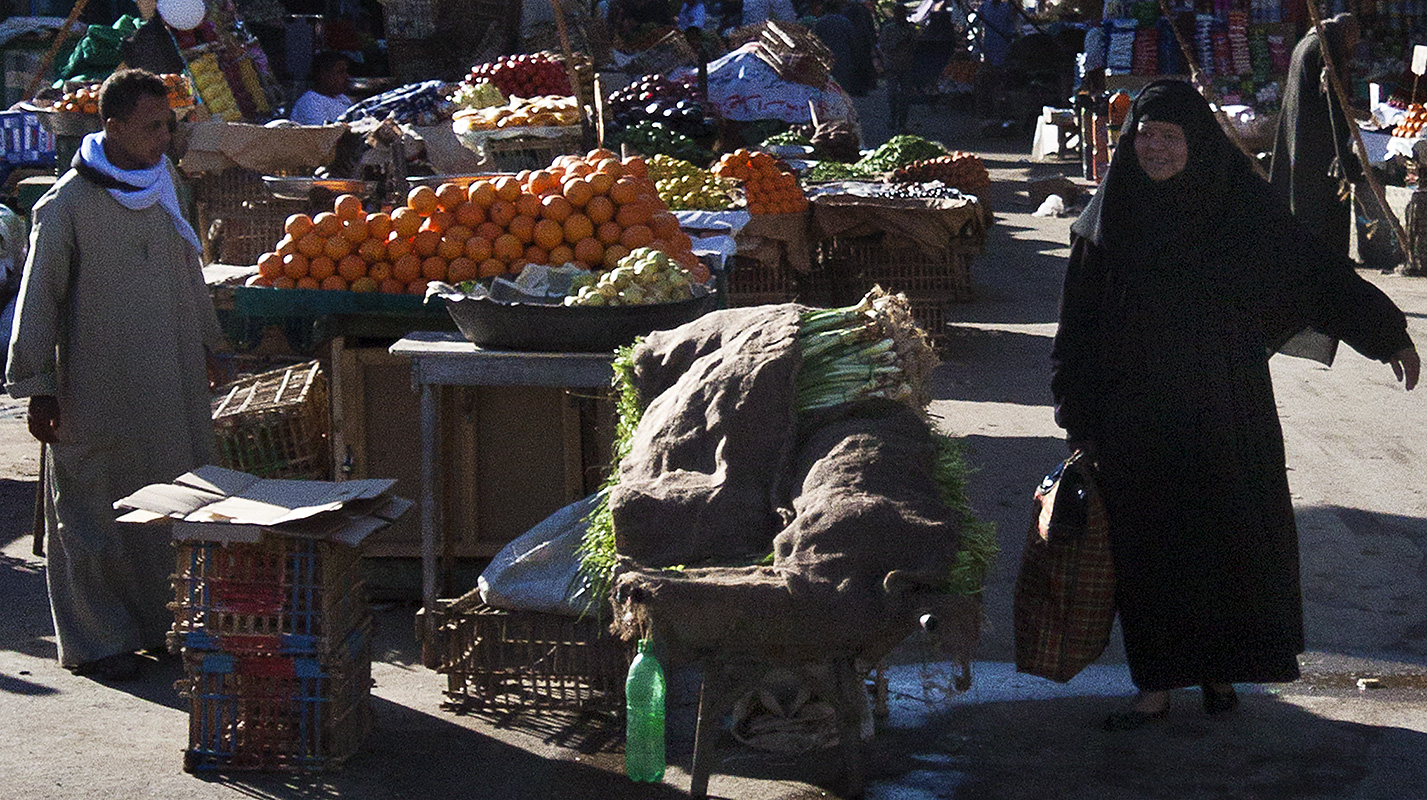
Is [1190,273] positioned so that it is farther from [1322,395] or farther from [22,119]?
[22,119]

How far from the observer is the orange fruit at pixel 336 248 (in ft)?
17.4

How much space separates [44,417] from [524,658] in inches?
63.9

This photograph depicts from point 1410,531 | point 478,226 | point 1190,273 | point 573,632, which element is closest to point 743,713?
point 573,632

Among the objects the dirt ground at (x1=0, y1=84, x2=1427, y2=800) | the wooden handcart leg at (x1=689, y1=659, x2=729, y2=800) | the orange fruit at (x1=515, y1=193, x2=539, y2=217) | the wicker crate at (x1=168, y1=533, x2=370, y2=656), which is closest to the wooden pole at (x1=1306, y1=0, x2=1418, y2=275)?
the dirt ground at (x1=0, y1=84, x2=1427, y2=800)

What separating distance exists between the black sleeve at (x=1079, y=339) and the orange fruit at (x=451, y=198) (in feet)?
7.66

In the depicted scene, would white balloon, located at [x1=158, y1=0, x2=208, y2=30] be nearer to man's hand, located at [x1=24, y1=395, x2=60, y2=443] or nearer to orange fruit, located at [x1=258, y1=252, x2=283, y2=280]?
orange fruit, located at [x1=258, y1=252, x2=283, y2=280]

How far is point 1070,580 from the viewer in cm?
409

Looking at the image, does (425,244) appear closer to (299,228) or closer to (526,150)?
(299,228)

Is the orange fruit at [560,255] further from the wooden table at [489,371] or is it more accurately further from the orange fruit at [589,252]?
the wooden table at [489,371]

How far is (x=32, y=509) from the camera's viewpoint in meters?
6.40

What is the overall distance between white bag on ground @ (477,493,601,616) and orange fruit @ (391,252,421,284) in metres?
1.33

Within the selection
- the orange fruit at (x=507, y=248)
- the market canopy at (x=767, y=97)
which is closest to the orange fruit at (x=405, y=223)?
the orange fruit at (x=507, y=248)

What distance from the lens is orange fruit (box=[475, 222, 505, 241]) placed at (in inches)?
211

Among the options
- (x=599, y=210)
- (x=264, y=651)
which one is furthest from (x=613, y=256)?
(x=264, y=651)
